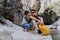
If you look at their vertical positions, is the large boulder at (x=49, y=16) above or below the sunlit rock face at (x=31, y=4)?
below

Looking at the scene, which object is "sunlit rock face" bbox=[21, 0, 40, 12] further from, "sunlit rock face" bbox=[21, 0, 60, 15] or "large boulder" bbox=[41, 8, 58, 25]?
"large boulder" bbox=[41, 8, 58, 25]

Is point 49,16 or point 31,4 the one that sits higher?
point 31,4

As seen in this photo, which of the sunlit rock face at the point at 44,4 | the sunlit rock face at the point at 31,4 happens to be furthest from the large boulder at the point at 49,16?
the sunlit rock face at the point at 31,4

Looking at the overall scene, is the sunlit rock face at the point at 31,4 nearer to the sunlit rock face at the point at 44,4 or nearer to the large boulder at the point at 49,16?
the sunlit rock face at the point at 44,4

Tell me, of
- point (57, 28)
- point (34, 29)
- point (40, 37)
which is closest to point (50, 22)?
point (57, 28)

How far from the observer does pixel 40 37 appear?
4.48 metres

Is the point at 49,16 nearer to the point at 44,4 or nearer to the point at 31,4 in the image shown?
the point at 44,4

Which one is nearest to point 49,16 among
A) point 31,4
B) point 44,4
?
point 44,4

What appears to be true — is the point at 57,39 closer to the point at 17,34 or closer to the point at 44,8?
the point at 17,34

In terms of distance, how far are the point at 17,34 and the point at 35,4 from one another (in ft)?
4.00

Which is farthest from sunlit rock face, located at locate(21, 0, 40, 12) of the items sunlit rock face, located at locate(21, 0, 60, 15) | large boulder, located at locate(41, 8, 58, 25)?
large boulder, located at locate(41, 8, 58, 25)

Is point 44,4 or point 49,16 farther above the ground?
point 44,4

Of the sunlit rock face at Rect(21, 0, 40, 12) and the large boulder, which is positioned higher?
the sunlit rock face at Rect(21, 0, 40, 12)

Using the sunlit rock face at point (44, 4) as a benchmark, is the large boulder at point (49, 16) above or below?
below
